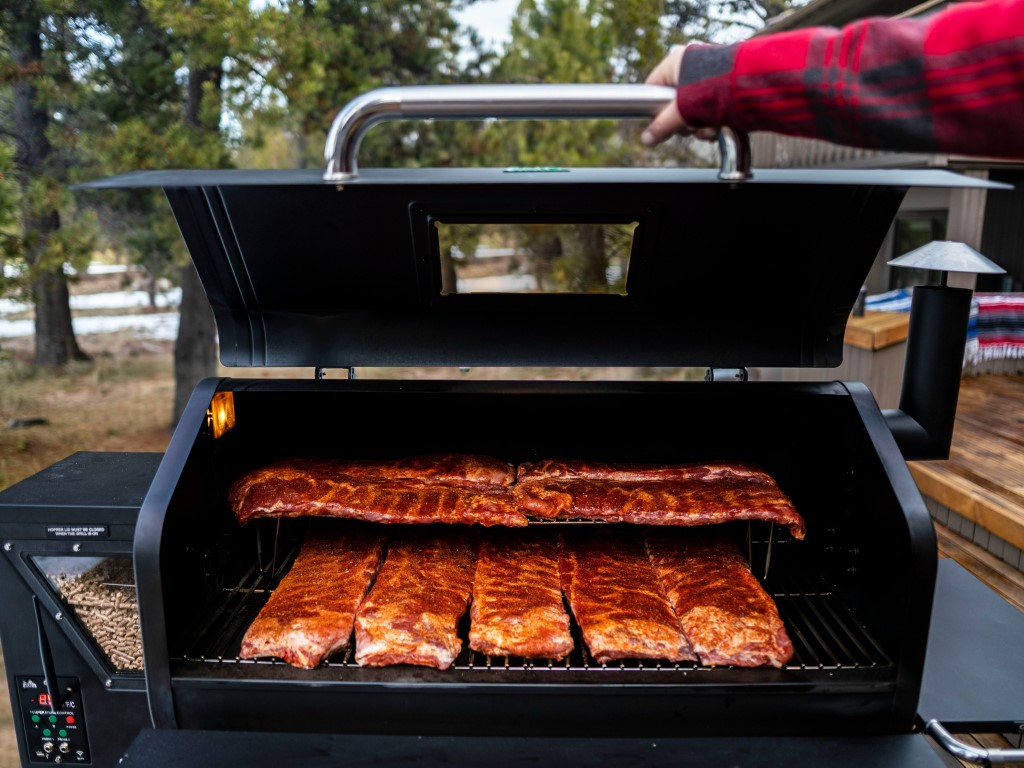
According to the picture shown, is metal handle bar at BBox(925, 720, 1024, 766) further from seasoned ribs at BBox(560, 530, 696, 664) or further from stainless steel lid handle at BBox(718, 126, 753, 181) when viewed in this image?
stainless steel lid handle at BBox(718, 126, 753, 181)

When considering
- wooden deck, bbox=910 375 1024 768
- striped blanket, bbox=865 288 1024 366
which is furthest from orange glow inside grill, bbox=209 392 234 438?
striped blanket, bbox=865 288 1024 366

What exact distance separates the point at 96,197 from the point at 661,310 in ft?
23.7

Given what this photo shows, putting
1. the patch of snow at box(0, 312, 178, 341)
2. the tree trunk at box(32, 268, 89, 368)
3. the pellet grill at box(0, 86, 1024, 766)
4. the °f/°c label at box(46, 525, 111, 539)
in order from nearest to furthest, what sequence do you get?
the pellet grill at box(0, 86, 1024, 766)
the °f/°c label at box(46, 525, 111, 539)
the tree trunk at box(32, 268, 89, 368)
the patch of snow at box(0, 312, 178, 341)

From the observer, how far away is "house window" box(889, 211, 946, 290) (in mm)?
8945

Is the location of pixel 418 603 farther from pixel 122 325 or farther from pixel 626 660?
pixel 122 325

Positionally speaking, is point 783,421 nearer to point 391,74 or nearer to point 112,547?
point 112,547

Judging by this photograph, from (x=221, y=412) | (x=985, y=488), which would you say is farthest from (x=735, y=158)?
(x=985, y=488)

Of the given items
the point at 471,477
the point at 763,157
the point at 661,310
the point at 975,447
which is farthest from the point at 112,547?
the point at 763,157

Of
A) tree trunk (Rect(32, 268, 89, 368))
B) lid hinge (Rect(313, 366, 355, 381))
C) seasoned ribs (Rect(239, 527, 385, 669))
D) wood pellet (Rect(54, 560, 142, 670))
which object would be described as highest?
lid hinge (Rect(313, 366, 355, 381))

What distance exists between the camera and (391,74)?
836cm

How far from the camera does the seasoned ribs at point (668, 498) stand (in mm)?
2012

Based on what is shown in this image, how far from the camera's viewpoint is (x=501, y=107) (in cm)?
148

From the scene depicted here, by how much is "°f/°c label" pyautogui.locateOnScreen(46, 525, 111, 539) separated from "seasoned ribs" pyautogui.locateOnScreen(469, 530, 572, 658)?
0.96 m

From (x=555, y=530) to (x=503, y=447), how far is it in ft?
1.08
